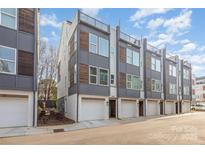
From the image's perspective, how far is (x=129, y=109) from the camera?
2498 cm

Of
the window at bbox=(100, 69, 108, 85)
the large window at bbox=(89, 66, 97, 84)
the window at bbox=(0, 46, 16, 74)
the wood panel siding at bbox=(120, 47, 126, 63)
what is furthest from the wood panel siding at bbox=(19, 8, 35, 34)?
the wood panel siding at bbox=(120, 47, 126, 63)

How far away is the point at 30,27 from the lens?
16062 millimetres

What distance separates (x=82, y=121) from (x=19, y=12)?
33.9ft

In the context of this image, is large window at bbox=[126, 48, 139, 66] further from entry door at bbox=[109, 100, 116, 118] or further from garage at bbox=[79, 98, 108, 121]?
garage at bbox=[79, 98, 108, 121]

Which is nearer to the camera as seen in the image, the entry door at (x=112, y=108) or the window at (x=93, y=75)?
the window at (x=93, y=75)

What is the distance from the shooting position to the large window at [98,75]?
2023 centimetres

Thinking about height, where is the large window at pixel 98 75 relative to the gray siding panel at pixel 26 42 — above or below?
below

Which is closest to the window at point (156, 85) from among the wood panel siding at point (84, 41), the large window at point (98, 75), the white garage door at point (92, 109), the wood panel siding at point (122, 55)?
the wood panel siding at point (122, 55)

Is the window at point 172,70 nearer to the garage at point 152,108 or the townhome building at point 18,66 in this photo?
the garage at point 152,108

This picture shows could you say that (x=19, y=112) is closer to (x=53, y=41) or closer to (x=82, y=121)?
(x=82, y=121)

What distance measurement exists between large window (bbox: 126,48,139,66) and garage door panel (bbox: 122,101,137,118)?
4.80 m

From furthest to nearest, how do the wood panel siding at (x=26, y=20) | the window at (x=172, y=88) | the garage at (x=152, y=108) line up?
the window at (x=172, y=88) < the garage at (x=152, y=108) < the wood panel siding at (x=26, y=20)

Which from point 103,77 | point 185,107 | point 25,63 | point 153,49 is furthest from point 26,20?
point 185,107
